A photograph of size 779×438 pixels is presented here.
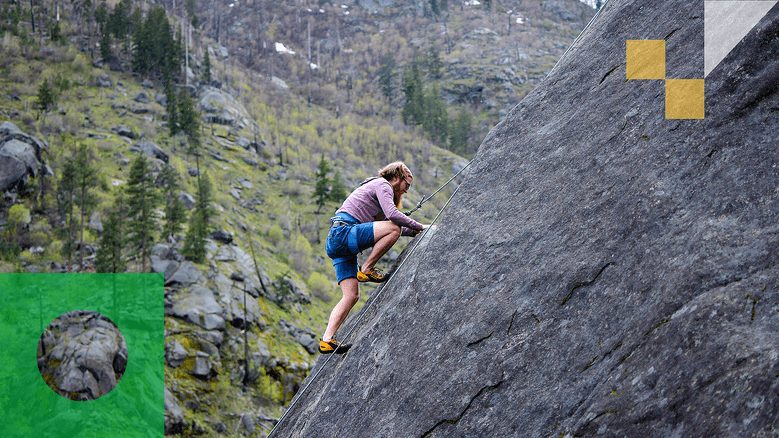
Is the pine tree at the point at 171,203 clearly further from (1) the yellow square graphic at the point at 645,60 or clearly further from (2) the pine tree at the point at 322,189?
(1) the yellow square graphic at the point at 645,60

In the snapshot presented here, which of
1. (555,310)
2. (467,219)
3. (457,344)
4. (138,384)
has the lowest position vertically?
(138,384)

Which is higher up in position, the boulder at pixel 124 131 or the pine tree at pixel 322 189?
the boulder at pixel 124 131

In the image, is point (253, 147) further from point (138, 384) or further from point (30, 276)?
point (138, 384)

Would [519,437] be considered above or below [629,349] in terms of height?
below

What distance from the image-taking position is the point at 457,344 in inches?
215

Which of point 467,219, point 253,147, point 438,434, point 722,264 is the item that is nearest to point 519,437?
point 438,434

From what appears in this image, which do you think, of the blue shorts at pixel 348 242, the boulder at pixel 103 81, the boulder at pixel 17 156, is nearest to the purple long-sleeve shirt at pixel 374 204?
the blue shorts at pixel 348 242

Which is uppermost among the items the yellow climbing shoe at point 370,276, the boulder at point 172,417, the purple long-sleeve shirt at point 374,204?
the purple long-sleeve shirt at point 374,204

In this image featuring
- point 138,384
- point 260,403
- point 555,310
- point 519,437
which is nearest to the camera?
point 519,437

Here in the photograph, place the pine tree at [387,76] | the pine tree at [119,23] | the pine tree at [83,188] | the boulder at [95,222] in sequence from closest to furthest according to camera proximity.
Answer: the pine tree at [83,188], the boulder at [95,222], the pine tree at [119,23], the pine tree at [387,76]

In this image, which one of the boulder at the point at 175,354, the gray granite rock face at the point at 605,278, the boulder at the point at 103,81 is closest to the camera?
the gray granite rock face at the point at 605,278

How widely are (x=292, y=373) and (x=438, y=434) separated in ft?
103

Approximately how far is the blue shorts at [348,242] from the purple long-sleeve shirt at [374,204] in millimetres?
107
